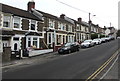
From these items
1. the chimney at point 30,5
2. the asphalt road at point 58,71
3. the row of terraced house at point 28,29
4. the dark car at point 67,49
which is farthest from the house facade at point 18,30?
the asphalt road at point 58,71

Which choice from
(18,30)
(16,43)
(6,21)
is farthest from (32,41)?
(6,21)

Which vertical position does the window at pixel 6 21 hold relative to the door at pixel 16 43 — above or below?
above

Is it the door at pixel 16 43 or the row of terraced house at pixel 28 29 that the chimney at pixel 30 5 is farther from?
the door at pixel 16 43

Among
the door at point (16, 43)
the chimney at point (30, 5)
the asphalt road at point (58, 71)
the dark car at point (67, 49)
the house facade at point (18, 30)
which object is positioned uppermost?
the chimney at point (30, 5)

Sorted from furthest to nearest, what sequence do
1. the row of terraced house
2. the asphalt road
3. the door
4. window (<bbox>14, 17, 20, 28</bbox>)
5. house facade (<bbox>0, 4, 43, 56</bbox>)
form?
window (<bbox>14, 17, 20, 28</bbox>) → the door → the row of terraced house → house facade (<bbox>0, 4, 43, 56</bbox>) → the asphalt road

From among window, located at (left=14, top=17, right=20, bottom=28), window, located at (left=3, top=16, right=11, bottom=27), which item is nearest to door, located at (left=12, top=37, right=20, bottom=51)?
window, located at (left=14, top=17, right=20, bottom=28)

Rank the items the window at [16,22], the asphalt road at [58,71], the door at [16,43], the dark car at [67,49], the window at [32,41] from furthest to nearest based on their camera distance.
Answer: the window at [32,41] → the window at [16,22] → the dark car at [67,49] → the door at [16,43] → the asphalt road at [58,71]

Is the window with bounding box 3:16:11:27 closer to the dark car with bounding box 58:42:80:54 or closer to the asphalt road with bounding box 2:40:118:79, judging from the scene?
the dark car with bounding box 58:42:80:54

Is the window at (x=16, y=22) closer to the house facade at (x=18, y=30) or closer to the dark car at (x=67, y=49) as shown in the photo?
the house facade at (x=18, y=30)

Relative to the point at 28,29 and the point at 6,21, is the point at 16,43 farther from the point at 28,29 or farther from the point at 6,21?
the point at 28,29

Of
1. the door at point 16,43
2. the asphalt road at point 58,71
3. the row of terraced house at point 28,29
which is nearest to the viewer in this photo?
the asphalt road at point 58,71

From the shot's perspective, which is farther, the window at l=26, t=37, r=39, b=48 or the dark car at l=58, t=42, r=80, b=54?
the window at l=26, t=37, r=39, b=48

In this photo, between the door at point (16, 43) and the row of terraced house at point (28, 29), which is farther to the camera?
the door at point (16, 43)

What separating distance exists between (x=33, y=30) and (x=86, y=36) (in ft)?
99.9
